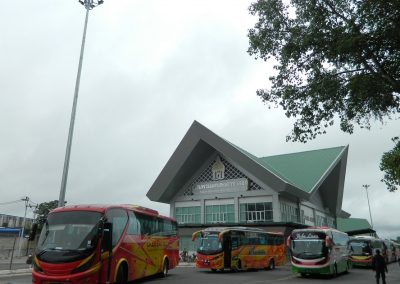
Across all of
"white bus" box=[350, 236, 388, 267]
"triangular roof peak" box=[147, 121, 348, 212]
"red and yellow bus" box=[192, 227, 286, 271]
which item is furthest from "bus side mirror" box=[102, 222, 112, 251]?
"triangular roof peak" box=[147, 121, 348, 212]

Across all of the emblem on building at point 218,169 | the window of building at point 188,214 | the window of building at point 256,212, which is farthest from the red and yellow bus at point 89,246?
the window of building at point 188,214

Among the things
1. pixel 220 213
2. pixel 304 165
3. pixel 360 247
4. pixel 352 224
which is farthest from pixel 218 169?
pixel 352 224

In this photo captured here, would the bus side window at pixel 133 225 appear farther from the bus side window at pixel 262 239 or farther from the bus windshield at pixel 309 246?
the bus side window at pixel 262 239

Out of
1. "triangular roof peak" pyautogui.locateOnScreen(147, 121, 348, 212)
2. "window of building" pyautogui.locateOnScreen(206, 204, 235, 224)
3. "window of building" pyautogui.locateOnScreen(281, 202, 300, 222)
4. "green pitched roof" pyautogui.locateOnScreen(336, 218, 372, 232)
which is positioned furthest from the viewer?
"green pitched roof" pyautogui.locateOnScreen(336, 218, 372, 232)

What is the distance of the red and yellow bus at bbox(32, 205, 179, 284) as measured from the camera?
1084 cm

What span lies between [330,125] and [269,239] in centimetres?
1338

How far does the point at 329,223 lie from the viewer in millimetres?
59438

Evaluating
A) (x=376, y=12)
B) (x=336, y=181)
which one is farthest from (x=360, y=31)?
(x=336, y=181)

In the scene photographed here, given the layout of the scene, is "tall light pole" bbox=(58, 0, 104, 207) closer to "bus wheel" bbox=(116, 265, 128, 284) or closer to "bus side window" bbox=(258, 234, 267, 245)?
"bus wheel" bbox=(116, 265, 128, 284)

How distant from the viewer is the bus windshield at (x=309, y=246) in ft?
65.1

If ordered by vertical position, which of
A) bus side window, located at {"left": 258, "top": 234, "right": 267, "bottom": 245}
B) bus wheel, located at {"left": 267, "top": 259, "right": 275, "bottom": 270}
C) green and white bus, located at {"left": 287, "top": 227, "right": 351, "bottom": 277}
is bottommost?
bus wheel, located at {"left": 267, "top": 259, "right": 275, "bottom": 270}

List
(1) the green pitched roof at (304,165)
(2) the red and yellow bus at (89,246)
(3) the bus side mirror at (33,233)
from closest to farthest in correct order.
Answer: (2) the red and yellow bus at (89,246) → (3) the bus side mirror at (33,233) → (1) the green pitched roof at (304,165)

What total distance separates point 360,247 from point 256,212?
46.2ft

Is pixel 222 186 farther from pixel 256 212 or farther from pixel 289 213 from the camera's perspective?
pixel 289 213
